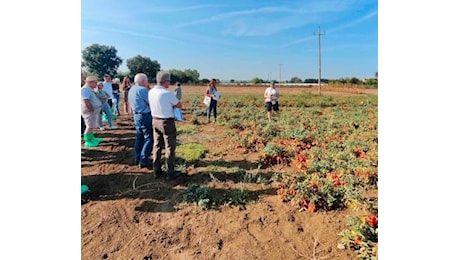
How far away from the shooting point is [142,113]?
3299 mm

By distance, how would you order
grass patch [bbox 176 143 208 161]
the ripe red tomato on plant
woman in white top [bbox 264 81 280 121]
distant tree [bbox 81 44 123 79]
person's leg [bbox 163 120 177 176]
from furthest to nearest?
woman in white top [bbox 264 81 280 121] → grass patch [bbox 176 143 208 161] → person's leg [bbox 163 120 177 176] → distant tree [bbox 81 44 123 79] → the ripe red tomato on plant

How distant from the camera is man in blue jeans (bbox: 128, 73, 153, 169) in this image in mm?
3234

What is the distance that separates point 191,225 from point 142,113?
1539mm

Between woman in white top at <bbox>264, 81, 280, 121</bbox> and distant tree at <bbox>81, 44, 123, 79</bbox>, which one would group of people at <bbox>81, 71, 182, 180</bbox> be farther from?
woman in white top at <bbox>264, 81, 280, 121</bbox>

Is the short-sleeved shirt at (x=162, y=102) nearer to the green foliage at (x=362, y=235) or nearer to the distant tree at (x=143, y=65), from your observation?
the distant tree at (x=143, y=65)

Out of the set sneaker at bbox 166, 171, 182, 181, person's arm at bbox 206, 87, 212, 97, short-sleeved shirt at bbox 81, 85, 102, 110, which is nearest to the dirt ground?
sneaker at bbox 166, 171, 182, 181

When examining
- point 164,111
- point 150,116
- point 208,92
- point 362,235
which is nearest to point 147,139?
point 150,116

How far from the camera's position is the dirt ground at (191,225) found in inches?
77.2

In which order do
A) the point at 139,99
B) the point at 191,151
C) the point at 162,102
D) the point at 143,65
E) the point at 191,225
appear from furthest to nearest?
the point at 191,151, the point at 139,99, the point at 162,102, the point at 143,65, the point at 191,225

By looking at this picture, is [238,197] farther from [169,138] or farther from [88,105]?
[88,105]
